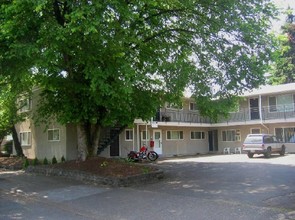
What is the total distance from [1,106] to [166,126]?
14.3 meters

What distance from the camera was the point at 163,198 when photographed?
442 inches

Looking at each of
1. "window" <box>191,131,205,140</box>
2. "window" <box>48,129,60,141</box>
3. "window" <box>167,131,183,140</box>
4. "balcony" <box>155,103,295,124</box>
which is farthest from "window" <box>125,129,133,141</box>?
"window" <box>191,131,205,140</box>

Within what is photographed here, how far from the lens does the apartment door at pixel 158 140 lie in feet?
103

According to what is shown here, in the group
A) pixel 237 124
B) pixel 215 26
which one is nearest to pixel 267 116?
pixel 237 124

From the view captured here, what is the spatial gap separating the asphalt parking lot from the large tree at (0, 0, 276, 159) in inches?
144

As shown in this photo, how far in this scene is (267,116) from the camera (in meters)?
32.6

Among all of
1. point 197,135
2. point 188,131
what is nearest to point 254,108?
point 197,135

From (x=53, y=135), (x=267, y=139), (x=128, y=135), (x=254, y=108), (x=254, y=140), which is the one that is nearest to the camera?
(x=53, y=135)

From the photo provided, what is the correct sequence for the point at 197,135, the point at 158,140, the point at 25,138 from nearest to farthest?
the point at 25,138
the point at 158,140
the point at 197,135

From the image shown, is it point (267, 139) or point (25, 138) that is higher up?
point (25, 138)

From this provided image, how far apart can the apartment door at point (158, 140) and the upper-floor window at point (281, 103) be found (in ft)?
34.6

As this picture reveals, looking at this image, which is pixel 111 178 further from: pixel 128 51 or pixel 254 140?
pixel 254 140

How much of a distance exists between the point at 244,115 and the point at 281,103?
11.4ft

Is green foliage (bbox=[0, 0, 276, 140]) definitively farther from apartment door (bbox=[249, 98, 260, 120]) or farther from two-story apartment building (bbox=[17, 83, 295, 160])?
apartment door (bbox=[249, 98, 260, 120])
